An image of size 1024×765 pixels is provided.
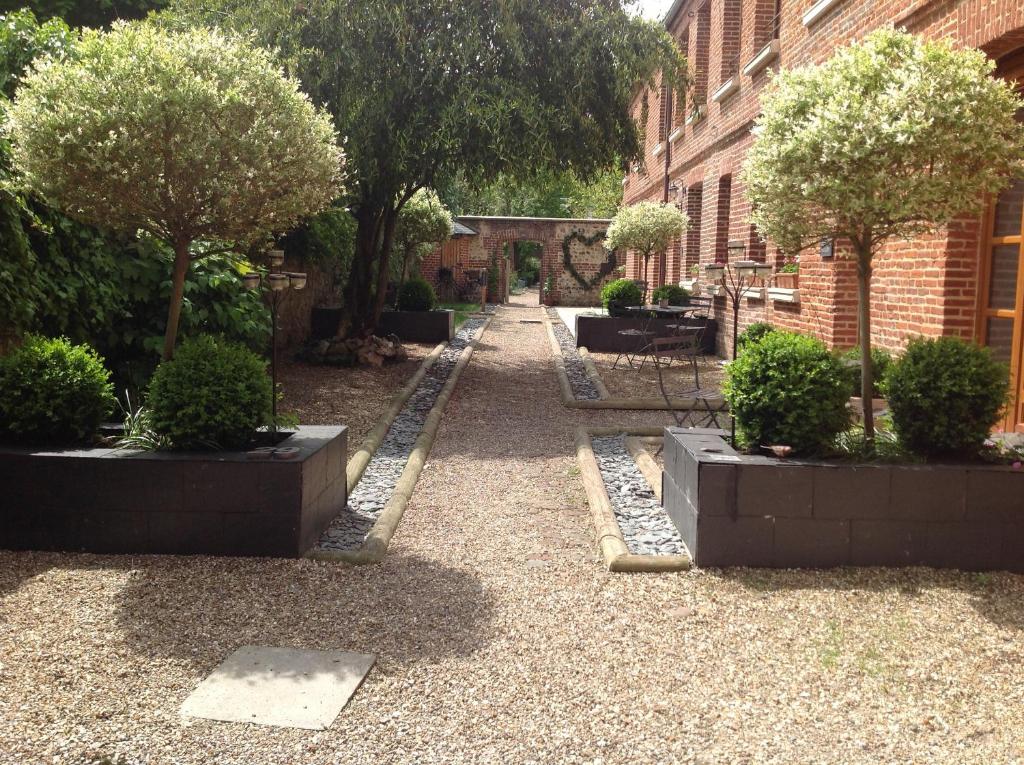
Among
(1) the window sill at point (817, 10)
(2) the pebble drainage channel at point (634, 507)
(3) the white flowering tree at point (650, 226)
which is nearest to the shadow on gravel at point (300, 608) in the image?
(2) the pebble drainage channel at point (634, 507)

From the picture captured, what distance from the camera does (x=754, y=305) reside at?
491 inches

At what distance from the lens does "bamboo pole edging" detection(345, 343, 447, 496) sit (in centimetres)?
661

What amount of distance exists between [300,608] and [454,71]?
28.3 ft

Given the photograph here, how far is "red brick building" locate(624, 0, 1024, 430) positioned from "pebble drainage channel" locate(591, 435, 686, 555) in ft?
7.72

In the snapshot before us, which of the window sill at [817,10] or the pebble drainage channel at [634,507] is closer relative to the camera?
the pebble drainage channel at [634,507]

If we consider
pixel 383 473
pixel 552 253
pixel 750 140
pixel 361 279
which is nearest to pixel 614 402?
pixel 383 473

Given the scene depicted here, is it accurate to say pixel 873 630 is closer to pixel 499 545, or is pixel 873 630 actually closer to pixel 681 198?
pixel 499 545

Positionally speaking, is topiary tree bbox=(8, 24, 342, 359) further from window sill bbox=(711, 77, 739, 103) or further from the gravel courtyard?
window sill bbox=(711, 77, 739, 103)

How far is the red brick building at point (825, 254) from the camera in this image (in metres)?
6.30

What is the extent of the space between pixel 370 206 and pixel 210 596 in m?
9.24

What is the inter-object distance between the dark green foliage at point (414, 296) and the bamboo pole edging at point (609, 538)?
384 inches

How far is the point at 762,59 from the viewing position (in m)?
11.9

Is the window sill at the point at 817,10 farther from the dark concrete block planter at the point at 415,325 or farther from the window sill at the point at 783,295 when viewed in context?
the dark concrete block planter at the point at 415,325

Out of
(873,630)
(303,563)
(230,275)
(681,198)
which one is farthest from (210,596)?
(681,198)
